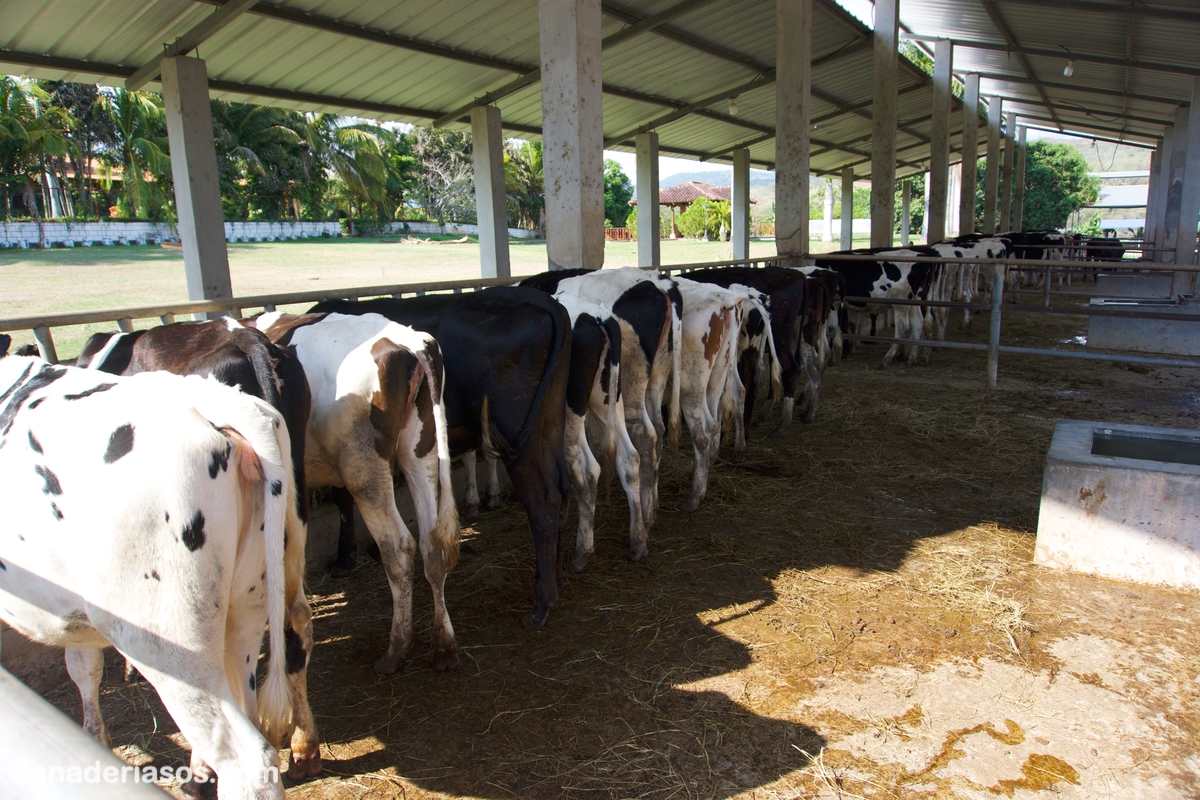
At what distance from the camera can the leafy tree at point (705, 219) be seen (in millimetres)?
50375

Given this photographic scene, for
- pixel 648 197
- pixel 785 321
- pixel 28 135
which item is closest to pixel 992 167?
pixel 648 197

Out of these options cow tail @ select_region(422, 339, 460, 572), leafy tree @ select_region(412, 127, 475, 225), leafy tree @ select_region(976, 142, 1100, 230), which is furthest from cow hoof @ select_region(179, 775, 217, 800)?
leafy tree @ select_region(976, 142, 1100, 230)

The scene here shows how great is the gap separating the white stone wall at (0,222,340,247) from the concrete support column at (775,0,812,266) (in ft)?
84.1

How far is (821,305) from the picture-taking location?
7.73m

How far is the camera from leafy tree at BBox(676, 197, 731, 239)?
50.4 metres

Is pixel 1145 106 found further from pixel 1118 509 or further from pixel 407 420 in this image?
pixel 407 420

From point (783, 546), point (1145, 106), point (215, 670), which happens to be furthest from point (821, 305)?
point (1145, 106)

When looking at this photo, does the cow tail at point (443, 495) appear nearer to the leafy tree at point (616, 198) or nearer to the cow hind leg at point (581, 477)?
the cow hind leg at point (581, 477)

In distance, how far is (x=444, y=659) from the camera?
3348 mm

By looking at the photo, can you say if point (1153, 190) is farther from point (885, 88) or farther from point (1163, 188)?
point (885, 88)

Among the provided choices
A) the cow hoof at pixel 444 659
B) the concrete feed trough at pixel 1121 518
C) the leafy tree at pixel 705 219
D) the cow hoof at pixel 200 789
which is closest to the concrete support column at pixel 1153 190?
the leafy tree at pixel 705 219

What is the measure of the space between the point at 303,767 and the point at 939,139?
63.6 feet

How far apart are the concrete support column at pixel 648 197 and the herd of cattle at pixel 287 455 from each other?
1062 centimetres

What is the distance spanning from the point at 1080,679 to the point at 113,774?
359cm
